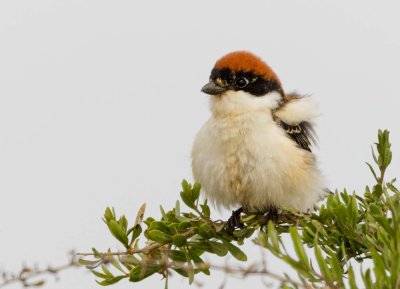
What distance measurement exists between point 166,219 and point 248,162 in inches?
45.5

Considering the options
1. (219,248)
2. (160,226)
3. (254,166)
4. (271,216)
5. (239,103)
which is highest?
(239,103)

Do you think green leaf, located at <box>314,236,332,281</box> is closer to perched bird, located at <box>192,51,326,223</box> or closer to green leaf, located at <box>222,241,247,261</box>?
green leaf, located at <box>222,241,247,261</box>

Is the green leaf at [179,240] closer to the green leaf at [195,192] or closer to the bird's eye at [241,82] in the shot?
the green leaf at [195,192]

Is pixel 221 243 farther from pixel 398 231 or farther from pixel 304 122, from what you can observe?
pixel 304 122

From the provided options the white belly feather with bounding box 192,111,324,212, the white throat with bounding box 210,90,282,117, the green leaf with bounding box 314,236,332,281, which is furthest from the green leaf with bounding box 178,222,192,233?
the white throat with bounding box 210,90,282,117

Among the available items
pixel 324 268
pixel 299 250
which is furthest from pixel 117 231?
pixel 324 268

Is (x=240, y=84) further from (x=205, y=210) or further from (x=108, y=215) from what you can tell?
(x=108, y=215)

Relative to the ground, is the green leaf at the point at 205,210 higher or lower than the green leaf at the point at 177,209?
lower

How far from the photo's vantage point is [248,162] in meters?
4.18

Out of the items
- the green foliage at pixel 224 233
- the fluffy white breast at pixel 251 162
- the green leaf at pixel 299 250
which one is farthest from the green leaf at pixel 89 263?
the fluffy white breast at pixel 251 162

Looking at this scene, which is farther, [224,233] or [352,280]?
[224,233]

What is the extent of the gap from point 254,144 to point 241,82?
1.85ft

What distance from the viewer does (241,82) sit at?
15.0 ft

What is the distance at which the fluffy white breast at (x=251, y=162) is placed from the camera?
4.19 m
